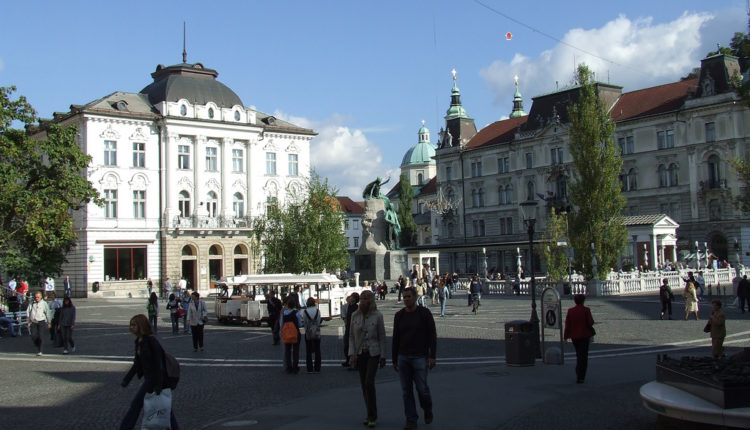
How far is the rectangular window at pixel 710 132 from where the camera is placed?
71.2m

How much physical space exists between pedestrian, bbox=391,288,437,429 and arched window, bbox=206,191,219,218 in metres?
55.4

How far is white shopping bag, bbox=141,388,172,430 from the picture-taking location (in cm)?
894

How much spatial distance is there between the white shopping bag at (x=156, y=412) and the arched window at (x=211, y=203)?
55.8 meters

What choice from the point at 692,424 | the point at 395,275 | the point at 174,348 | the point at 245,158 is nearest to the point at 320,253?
the point at 395,275

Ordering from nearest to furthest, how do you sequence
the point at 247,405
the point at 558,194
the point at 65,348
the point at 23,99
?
the point at 247,405 → the point at 65,348 → the point at 23,99 → the point at 558,194

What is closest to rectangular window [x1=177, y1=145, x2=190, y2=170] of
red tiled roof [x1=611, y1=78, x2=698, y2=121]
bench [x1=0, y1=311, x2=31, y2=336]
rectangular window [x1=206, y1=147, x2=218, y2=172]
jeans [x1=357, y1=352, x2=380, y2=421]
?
rectangular window [x1=206, y1=147, x2=218, y2=172]

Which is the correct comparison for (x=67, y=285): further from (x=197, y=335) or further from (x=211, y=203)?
(x=197, y=335)

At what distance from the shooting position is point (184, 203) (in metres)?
62.5

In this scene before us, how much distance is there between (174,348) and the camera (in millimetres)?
22812

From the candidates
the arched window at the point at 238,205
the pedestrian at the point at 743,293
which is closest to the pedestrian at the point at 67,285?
the arched window at the point at 238,205

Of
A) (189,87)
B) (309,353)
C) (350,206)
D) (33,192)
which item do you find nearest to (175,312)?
(33,192)

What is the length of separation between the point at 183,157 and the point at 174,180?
2.24m

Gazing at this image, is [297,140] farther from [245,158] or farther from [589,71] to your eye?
[589,71]

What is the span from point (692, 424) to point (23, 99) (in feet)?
96.8
